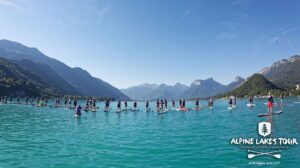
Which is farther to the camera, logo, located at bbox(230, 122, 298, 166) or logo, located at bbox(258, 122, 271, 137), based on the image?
logo, located at bbox(258, 122, 271, 137)

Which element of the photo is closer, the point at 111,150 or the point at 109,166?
the point at 109,166

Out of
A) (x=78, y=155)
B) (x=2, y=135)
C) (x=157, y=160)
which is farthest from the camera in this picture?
(x=2, y=135)

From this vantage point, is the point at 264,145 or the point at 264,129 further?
the point at 264,129

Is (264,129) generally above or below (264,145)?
above

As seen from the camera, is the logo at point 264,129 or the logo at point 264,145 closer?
the logo at point 264,145

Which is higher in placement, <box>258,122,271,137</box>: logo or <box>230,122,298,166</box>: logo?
<box>258,122,271,137</box>: logo

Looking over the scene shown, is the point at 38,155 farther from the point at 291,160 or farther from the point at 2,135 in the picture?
the point at 291,160

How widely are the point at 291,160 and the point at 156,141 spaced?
12310 millimetres

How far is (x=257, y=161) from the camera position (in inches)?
717

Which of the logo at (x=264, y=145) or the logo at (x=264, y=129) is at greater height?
the logo at (x=264, y=129)

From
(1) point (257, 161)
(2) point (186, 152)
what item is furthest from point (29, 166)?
(1) point (257, 161)

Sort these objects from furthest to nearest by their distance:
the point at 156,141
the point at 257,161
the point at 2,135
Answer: the point at 2,135, the point at 156,141, the point at 257,161

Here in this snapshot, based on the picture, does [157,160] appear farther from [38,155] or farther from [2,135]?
[2,135]

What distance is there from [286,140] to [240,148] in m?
5.67
